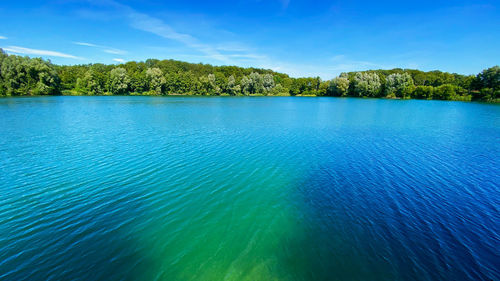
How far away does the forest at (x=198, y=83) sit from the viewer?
3255 inches

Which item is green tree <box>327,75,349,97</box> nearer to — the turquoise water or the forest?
the forest

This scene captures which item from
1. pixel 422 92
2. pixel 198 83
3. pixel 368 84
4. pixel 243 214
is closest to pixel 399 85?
pixel 422 92

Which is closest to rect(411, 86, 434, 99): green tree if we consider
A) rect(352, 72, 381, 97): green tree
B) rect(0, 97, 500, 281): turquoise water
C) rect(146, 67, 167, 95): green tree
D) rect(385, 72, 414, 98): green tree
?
rect(385, 72, 414, 98): green tree

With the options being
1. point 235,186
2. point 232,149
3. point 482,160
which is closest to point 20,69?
point 232,149

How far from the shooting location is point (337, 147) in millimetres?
19453

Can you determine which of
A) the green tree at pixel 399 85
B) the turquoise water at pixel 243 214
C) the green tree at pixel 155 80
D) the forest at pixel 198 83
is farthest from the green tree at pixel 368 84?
the turquoise water at pixel 243 214

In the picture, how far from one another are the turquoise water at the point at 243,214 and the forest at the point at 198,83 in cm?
9600

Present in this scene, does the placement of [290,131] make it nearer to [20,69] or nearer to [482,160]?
[482,160]

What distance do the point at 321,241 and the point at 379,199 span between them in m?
4.84

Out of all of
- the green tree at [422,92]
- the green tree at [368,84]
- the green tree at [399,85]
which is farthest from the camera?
the green tree at [368,84]

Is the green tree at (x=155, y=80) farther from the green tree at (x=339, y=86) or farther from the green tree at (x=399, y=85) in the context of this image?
the green tree at (x=399, y=85)

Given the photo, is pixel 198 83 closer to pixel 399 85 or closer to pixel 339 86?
pixel 339 86

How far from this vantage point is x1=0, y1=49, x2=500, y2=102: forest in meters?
82.7

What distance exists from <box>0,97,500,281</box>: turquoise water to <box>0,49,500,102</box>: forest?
9600 centimetres
